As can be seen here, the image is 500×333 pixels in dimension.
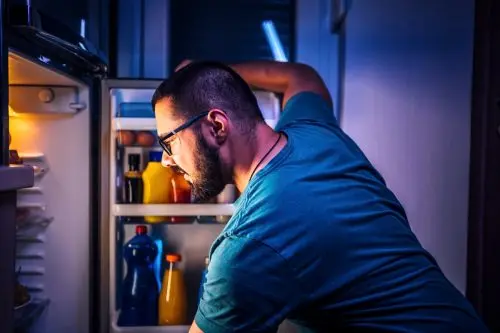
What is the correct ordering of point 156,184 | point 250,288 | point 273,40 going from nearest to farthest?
1. point 250,288
2. point 156,184
3. point 273,40

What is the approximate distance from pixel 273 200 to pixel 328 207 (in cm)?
12

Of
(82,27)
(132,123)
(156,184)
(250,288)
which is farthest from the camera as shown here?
(156,184)

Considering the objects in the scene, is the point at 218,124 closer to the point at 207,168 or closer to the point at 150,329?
the point at 207,168

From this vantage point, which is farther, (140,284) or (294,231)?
(140,284)

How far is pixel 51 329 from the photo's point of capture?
1.57m

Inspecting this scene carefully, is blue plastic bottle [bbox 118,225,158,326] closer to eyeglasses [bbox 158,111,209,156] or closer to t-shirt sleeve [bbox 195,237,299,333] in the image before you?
eyeglasses [bbox 158,111,209,156]

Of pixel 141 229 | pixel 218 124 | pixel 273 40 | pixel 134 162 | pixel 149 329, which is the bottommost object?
pixel 149 329

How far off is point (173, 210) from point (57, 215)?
1.30ft

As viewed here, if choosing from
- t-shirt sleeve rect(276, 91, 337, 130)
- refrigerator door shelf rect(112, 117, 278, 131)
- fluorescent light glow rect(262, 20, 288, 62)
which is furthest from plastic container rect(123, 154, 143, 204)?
fluorescent light glow rect(262, 20, 288, 62)

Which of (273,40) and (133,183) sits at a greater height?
(273,40)

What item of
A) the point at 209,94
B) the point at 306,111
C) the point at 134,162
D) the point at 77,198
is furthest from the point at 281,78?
the point at 77,198

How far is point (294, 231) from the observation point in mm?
911

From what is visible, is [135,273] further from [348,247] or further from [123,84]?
[348,247]

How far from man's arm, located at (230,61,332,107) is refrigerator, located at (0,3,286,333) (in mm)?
79
